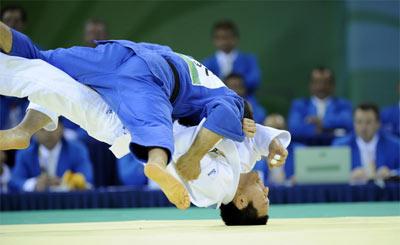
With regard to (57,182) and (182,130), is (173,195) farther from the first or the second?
(57,182)

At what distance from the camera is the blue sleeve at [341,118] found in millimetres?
9547

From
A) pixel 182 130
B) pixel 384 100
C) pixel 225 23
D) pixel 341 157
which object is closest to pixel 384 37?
pixel 384 100

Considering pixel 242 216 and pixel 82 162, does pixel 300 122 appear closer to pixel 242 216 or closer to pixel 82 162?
pixel 82 162

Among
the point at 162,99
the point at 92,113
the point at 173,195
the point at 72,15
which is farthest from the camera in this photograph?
the point at 72,15

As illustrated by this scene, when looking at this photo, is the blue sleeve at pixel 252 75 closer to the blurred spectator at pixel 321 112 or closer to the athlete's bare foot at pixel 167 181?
the blurred spectator at pixel 321 112

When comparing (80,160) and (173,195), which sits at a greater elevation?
(173,195)

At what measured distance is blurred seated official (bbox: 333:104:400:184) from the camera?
842 centimetres

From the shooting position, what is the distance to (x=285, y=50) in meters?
12.0

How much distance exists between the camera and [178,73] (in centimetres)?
473

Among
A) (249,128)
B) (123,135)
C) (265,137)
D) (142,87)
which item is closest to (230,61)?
(265,137)

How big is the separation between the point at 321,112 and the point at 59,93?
17.6ft

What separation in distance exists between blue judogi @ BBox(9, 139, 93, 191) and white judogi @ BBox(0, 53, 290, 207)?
329 centimetres

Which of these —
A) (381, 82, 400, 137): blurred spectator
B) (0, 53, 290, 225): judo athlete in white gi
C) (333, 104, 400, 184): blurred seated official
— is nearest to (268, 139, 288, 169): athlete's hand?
(0, 53, 290, 225): judo athlete in white gi

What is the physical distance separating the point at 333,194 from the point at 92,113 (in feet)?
11.8
